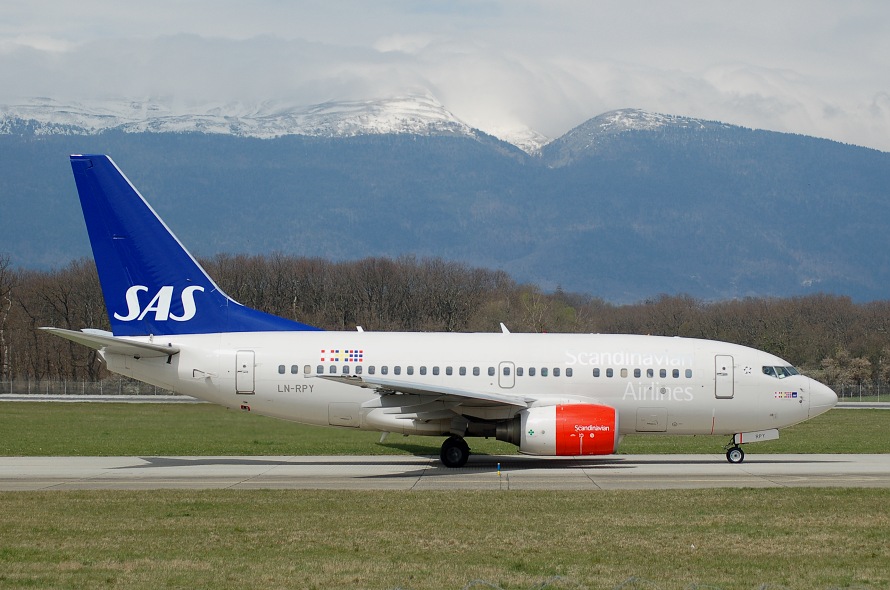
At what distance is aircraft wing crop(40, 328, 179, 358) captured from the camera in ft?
93.0

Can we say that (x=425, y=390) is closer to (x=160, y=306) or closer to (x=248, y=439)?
(x=160, y=306)

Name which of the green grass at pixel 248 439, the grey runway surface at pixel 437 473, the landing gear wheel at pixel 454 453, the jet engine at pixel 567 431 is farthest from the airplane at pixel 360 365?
the green grass at pixel 248 439

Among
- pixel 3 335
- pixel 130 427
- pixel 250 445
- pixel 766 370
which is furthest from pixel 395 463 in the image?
pixel 3 335

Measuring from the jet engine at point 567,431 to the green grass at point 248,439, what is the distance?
6.78 m

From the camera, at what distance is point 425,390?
27.5 metres

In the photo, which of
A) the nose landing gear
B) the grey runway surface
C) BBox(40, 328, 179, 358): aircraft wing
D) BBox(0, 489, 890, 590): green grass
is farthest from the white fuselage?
BBox(0, 489, 890, 590): green grass

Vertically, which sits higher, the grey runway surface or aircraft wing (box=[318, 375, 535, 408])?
aircraft wing (box=[318, 375, 535, 408])

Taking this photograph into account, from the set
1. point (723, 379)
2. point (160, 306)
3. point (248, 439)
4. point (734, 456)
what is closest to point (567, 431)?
point (723, 379)

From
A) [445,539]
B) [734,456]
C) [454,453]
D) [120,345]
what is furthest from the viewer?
[734,456]

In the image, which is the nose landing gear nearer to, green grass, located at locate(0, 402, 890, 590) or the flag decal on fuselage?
green grass, located at locate(0, 402, 890, 590)

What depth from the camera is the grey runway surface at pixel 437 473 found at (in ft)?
82.6

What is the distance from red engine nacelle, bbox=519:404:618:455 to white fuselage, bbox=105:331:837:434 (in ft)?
4.92

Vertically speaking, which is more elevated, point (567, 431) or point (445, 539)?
point (567, 431)

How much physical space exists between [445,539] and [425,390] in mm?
9958
